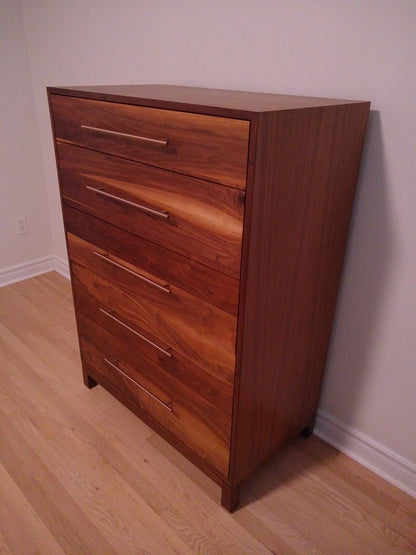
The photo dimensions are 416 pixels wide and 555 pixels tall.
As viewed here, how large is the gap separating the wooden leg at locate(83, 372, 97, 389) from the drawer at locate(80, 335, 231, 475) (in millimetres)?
187

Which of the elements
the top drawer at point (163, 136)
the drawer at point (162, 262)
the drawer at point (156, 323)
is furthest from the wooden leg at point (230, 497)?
the top drawer at point (163, 136)

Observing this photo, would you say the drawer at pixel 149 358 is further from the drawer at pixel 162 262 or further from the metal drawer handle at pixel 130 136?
the metal drawer handle at pixel 130 136

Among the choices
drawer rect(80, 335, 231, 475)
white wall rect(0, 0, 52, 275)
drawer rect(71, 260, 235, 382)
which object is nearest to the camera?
drawer rect(71, 260, 235, 382)

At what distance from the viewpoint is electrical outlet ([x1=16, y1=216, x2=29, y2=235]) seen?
239 cm

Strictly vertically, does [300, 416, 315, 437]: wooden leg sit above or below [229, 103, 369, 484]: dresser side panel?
below

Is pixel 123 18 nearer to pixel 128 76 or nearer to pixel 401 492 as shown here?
pixel 128 76

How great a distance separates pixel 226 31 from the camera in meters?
1.24

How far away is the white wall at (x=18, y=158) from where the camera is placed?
2.05 metres

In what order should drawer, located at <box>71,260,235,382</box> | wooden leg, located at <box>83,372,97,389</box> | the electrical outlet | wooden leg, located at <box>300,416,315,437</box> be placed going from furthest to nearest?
the electrical outlet < wooden leg, located at <box>83,372,97,389</box> < wooden leg, located at <box>300,416,315,437</box> < drawer, located at <box>71,260,235,382</box>

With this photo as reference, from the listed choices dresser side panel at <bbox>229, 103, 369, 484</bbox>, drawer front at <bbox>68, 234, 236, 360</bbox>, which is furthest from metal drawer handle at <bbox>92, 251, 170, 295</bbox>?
dresser side panel at <bbox>229, 103, 369, 484</bbox>

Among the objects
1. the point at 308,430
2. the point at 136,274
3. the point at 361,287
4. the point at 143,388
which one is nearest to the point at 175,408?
the point at 143,388

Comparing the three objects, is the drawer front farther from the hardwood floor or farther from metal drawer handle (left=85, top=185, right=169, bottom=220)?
the hardwood floor

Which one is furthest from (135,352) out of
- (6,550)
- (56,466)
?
(6,550)

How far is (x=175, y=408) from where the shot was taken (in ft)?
4.03
